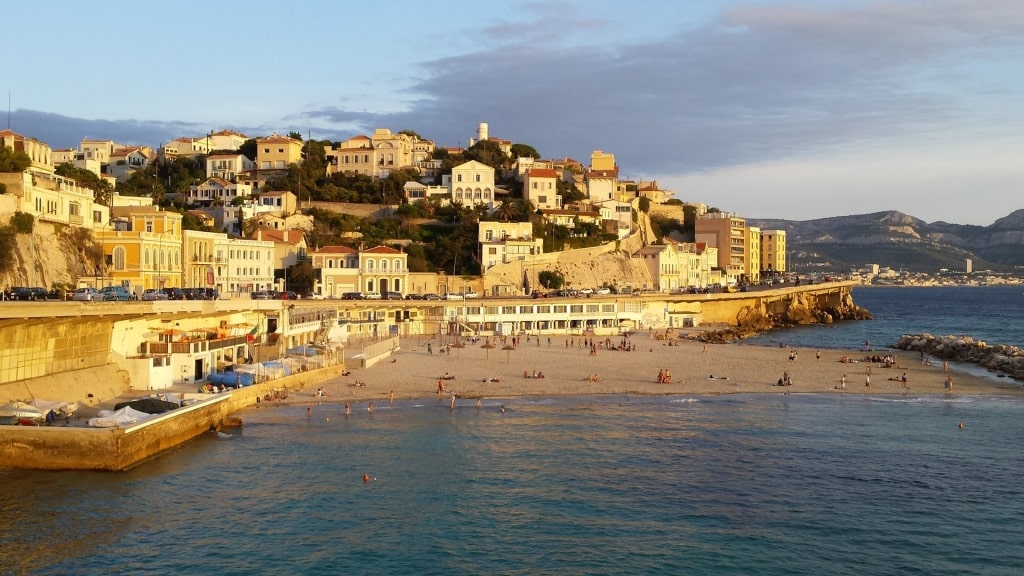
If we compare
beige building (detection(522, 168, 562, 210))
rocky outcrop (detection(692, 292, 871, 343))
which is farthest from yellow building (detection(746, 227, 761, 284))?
beige building (detection(522, 168, 562, 210))

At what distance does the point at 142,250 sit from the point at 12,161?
33.7 ft

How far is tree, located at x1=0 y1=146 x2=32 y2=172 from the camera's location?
53.1m

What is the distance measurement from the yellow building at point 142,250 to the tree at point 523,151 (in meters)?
56.1

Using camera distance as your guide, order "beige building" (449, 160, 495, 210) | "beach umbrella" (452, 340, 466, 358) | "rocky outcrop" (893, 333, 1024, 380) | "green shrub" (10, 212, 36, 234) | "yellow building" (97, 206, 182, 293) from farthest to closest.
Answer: "beige building" (449, 160, 495, 210)
"beach umbrella" (452, 340, 466, 358)
"yellow building" (97, 206, 182, 293)
"rocky outcrop" (893, 333, 1024, 380)
"green shrub" (10, 212, 36, 234)

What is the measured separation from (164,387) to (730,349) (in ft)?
120

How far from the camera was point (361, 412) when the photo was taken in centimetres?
3350

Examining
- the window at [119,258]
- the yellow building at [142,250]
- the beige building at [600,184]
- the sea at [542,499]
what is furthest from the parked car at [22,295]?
Result: the beige building at [600,184]

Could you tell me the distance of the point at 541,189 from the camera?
297 ft

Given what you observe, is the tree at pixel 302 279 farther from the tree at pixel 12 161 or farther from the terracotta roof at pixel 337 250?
the tree at pixel 12 161

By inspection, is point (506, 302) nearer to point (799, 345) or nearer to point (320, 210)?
point (799, 345)

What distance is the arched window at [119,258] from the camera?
52062mm

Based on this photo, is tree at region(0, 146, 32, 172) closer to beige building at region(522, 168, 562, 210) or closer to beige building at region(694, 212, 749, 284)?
beige building at region(522, 168, 562, 210)

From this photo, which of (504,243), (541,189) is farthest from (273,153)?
(504,243)

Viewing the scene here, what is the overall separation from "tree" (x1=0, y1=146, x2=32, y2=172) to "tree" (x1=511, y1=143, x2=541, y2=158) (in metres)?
60.8
